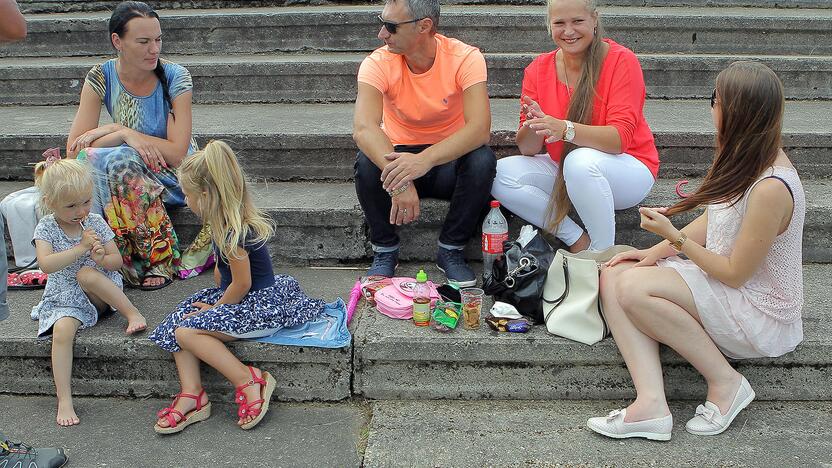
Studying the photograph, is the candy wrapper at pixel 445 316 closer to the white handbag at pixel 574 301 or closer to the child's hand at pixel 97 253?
the white handbag at pixel 574 301

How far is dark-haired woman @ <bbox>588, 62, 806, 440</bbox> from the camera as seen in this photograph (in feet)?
8.31

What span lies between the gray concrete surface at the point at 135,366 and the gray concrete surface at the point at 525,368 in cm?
14

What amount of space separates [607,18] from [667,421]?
11.2 feet

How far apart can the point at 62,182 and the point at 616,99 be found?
236cm

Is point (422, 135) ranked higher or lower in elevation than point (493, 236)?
higher

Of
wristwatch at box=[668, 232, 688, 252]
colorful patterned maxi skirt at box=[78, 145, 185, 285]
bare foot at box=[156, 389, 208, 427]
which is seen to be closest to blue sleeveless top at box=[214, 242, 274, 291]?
bare foot at box=[156, 389, 208, 427]

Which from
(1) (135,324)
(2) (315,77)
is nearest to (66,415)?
(1) (135,324)

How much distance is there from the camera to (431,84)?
11.5ft

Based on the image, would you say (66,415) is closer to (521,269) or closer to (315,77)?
(521,269)

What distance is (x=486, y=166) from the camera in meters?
3.41

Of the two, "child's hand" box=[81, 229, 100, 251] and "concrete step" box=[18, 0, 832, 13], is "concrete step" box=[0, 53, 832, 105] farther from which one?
"child's hand" box=[81, 229, 100, 251]

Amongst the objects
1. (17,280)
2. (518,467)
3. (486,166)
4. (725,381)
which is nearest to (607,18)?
(486,166)

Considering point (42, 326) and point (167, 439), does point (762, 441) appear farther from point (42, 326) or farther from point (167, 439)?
point (42, 326)

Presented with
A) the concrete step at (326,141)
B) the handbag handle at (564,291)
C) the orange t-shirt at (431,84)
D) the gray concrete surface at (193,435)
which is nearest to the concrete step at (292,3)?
the concrete step at (326,141)
